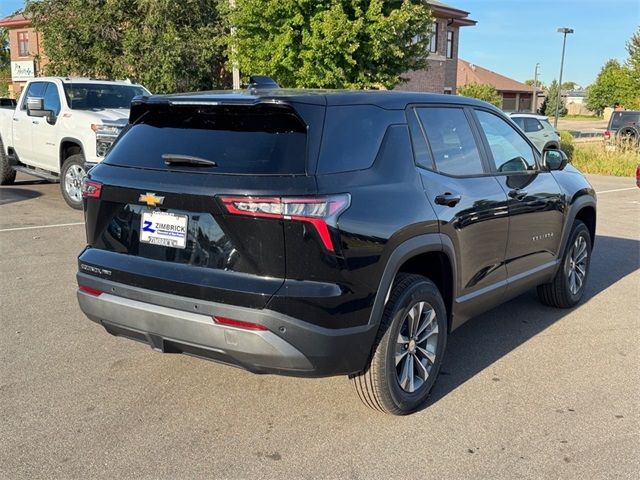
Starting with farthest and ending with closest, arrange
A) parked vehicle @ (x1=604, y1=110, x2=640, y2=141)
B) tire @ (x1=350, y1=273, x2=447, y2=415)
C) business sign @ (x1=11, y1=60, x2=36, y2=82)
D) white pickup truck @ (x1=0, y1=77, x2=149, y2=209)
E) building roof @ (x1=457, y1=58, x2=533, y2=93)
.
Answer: building roof @ (x1=457, y1=58, x2=533, y2=93)
business sign @ (x1=11, y1=60, x2=36, y2=82)
parked vehicle @ (x1=604, y1=110, x2=640, y2=141)
white pickup truck @ (x1=0, y1=77, x2=149, y2=209)
tire @ (x1=350, y1=273, x2=447, y2=415)

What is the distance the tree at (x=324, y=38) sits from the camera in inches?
731

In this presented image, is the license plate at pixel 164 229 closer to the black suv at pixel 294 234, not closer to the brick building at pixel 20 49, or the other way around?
the black suv at pixel 294 234

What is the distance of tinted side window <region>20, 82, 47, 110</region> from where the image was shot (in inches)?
424

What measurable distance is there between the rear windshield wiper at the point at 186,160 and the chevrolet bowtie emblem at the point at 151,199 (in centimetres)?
20

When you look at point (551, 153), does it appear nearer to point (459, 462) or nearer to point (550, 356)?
point (550, 356)

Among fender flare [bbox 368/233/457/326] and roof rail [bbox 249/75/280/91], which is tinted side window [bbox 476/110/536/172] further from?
roof rail [bbox 249/75/280/91]

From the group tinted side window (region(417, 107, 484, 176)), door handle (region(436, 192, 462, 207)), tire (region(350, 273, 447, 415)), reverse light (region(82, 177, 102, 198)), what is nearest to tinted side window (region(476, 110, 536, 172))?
tinted side window (region(417, 107, 484, 176))

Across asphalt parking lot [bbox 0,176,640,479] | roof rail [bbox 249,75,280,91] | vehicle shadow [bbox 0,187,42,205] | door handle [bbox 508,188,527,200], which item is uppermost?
roof rail [bbox 249,75,280,91]

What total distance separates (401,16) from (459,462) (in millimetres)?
17901

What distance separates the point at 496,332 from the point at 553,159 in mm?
1486

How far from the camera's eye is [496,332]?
5.08 m

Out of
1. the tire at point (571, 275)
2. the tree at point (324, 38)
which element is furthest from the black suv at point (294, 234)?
the tree at point (324, 38)

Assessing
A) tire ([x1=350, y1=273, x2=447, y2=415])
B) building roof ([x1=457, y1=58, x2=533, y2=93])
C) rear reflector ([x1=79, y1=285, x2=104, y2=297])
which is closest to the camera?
tire ([x1=350, y1=273, x2=447, y2=415])

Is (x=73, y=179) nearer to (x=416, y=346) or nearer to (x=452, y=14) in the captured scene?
(x=416, y=346)
